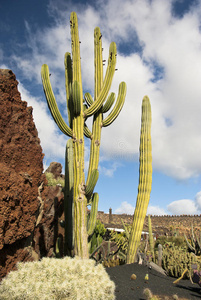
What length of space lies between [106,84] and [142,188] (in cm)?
296

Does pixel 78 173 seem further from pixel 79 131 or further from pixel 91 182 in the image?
pixel 79 131

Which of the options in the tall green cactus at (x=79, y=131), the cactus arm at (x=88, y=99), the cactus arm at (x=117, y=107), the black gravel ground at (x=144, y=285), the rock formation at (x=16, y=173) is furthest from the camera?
the cactus arm at (x=88, y=99)

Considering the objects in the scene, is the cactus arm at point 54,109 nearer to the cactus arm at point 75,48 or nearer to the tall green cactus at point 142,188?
the cactus arm at point 75,48

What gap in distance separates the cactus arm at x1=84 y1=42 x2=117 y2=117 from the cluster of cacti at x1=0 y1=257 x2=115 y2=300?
4149 mm

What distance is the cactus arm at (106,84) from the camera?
6788 millimetres

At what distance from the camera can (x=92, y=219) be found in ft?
20.6

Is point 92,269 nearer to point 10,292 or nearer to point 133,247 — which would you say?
point 10,292

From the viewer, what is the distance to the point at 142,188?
23.1 feet

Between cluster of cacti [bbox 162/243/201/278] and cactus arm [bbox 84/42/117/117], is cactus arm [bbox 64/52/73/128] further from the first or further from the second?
cluster of cacti [bbox 162/243/201/278]

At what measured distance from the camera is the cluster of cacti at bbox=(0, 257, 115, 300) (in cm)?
287

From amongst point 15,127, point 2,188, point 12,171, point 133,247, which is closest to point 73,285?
point 2,188

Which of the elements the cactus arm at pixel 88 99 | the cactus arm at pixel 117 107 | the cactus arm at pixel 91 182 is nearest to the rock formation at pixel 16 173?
the cactus arm at pixel 91 182

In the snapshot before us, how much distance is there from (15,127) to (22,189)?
123cm

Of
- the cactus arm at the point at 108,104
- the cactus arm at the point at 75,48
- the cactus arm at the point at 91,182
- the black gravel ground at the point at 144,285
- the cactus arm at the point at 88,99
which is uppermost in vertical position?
the cactus arm at the point at 75,48
